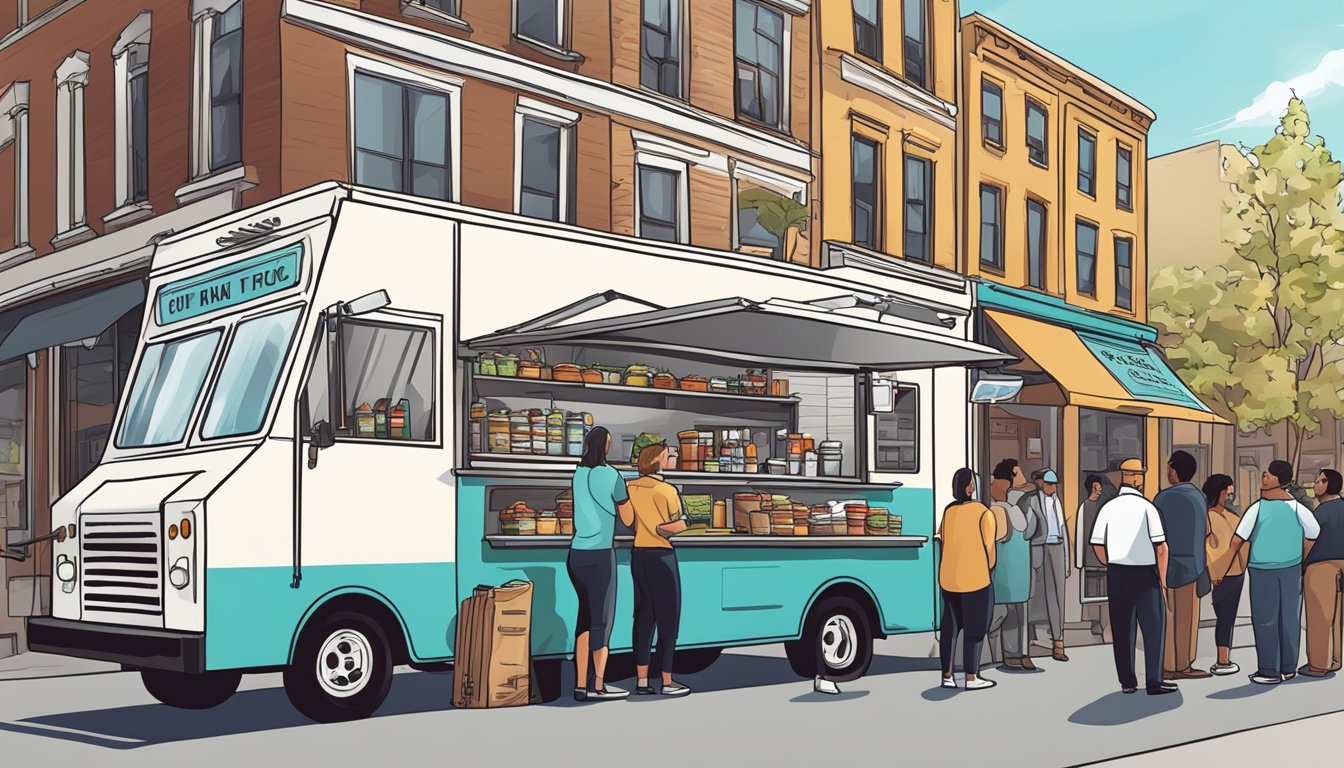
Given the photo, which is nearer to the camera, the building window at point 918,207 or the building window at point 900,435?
the building window at point 900,435

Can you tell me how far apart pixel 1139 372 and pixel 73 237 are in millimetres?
18973

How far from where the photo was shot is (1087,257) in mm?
31281

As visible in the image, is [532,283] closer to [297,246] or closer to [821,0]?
[297,246]

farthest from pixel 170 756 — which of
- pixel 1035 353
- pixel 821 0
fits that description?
pixel 1035 353

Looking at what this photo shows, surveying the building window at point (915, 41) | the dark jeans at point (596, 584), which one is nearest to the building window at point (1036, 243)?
the building window at point (915, 41)

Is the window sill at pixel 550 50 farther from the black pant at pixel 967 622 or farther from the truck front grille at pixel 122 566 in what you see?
the truck front grille at pixel 122 566

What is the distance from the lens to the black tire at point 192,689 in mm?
11078

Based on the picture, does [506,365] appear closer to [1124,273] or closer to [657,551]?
[657,551]

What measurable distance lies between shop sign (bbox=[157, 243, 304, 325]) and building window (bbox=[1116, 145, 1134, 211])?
2480 centimetres

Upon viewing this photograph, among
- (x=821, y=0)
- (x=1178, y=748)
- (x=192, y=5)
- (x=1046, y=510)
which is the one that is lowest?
(x=1178, y=748)

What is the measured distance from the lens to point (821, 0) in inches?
917

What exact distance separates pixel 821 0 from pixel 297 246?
47.1 ft

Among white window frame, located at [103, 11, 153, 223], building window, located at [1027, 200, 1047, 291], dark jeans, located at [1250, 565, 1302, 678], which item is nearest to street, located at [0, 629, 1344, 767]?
dark jeans, located at [1250, 565, 1302, 678]

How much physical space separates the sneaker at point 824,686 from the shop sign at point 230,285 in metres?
5.19
